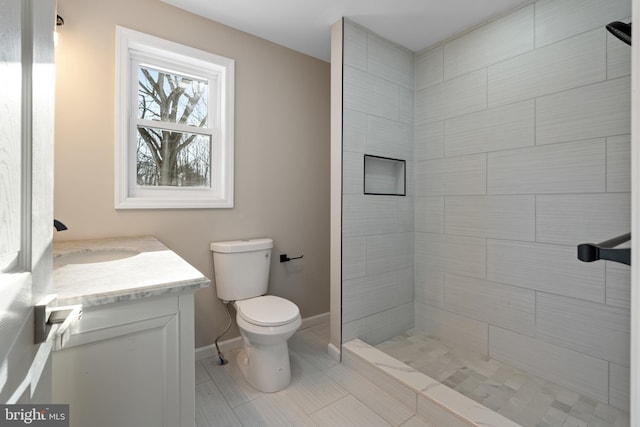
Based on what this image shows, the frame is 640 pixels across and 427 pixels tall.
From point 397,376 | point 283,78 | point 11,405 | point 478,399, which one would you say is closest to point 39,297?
point 11,405

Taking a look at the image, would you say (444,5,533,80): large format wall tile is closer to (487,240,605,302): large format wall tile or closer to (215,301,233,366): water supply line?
(487,240,605,302): large format wall tile

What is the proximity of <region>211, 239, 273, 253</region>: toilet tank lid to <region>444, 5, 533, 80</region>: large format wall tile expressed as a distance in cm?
190

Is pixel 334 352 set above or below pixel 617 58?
below

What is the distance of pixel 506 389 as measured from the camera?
1731 mm

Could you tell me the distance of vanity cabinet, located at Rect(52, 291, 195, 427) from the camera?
2.76ft

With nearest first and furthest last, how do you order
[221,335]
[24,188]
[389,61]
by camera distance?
[24,188]
[221,335]
[389,61]

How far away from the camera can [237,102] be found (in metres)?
2.22

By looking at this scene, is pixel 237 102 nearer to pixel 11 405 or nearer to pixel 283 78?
pixel 283 78

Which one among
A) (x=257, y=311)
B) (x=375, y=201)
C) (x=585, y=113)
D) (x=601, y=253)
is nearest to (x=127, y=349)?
(x=257, y=311)

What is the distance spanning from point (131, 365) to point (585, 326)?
2223mm

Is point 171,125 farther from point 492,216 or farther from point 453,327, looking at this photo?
point 453,327

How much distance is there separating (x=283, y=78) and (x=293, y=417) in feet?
7.81

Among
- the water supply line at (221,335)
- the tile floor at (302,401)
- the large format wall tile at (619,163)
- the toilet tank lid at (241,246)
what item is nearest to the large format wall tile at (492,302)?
the large format wall tile at (619,163)

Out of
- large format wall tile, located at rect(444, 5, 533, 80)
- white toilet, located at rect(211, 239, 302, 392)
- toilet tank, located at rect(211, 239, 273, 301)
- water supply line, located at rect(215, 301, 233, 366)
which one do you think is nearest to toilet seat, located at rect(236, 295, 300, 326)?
white toilet, located at rect(211, 239, 302, 392)
